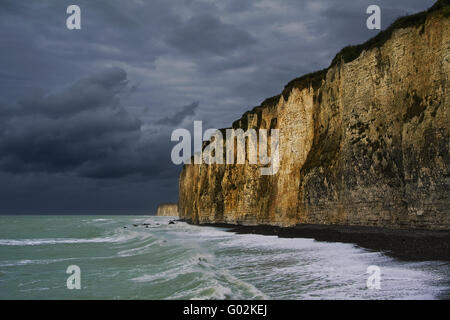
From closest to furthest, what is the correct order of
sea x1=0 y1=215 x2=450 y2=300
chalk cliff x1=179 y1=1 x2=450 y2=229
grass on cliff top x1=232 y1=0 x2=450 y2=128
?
sea x1=0 y1=215 x2=450 y2=300 → chalk cliff x1=179 y1=1 x2=450 y2=229 → grass on cliff top x1=232 y1=0 x2=450 y2=128

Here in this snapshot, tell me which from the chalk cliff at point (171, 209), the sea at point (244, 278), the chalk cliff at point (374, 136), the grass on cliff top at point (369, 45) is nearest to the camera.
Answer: the sea at point (244, 278)

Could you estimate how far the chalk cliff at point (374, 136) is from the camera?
61.2 ft

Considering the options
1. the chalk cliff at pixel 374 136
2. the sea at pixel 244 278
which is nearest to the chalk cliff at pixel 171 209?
the chalk cliff at pixel 374 136

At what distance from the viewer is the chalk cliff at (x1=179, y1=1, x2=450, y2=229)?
61.2ft

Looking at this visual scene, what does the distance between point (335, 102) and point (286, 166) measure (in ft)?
29.5

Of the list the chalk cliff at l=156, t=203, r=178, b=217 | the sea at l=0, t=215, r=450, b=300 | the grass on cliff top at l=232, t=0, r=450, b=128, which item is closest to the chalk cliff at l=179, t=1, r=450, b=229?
the grass on cliff top at l=232, t=0, r=450, b=128

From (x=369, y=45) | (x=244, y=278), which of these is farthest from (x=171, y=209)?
(x=244, y=278)

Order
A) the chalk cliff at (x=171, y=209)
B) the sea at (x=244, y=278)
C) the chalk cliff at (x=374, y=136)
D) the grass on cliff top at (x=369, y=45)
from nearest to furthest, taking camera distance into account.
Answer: the sea at (x=244, y=278)
the chalk cliff at (x=374, y=136)
the grass on cliff top at (x=369, y=45)
the chalk cliff at (x=171, y=209)

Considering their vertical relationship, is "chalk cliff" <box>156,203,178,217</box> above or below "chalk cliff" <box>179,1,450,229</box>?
below

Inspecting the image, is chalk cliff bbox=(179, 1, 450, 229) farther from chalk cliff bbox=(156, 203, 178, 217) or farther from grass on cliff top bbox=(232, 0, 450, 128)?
chalk cliff bbox=(156, 203, 178, 217)

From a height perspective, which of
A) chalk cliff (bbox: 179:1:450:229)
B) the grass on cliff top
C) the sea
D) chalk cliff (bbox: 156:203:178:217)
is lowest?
chalk cliff (bbox: 156:203:178:217)

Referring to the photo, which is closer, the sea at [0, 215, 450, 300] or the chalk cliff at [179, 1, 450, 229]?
the sea at [0, 215, 450, 300]

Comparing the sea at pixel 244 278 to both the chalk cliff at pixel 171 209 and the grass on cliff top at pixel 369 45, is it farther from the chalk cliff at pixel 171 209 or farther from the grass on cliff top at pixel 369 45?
the chalk cliff at pixel 171 209
